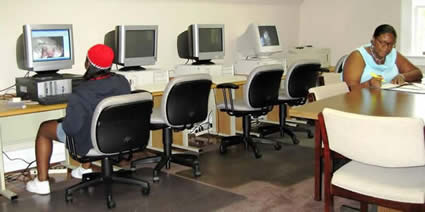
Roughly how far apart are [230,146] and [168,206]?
67.7 inches

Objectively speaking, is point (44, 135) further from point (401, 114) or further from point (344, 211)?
point (401, 114)

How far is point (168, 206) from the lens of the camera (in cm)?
334

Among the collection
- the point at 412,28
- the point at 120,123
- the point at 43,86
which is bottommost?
the point at 120,123

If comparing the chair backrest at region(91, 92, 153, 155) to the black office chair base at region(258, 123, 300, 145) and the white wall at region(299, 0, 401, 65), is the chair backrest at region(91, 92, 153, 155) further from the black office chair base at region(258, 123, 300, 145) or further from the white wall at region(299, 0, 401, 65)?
the white wall at region(299, 0, 401, 65)

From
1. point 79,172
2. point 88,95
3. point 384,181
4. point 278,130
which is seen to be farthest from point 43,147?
point 278,130

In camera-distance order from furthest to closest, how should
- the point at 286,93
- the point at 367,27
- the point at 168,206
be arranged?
the point at 367,27 → the point at 286,93 → the point at 168,206

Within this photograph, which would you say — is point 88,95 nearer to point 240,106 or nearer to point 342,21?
point 240,106

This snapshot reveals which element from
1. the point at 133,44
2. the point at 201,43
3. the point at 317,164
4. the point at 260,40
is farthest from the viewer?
the point at 260,40

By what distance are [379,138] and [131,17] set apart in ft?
11.4

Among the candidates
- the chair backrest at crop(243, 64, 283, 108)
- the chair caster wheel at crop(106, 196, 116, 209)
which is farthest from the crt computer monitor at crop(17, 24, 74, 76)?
the chair backrest at crop(243, 64, 283, 108)

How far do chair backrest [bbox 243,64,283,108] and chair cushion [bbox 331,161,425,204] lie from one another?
200cm

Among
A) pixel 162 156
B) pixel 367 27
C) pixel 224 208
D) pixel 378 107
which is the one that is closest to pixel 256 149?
pixel 162 156

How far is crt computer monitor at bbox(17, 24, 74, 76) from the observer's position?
3764 millimetres

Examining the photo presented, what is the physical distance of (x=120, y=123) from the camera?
3215 mm
